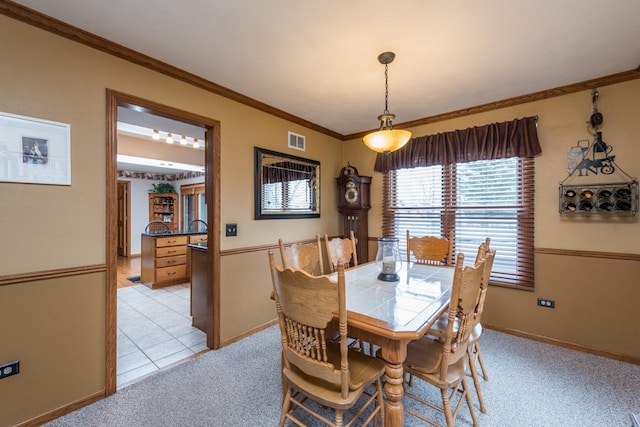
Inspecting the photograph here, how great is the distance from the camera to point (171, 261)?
15.7ft

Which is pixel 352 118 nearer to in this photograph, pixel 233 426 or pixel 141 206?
pixel 233 426

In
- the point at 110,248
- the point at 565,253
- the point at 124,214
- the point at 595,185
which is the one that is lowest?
the point at 565,253

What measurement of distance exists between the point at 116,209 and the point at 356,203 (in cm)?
281

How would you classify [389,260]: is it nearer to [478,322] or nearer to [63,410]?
[478,322]

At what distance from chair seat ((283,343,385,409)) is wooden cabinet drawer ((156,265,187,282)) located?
4004 mm

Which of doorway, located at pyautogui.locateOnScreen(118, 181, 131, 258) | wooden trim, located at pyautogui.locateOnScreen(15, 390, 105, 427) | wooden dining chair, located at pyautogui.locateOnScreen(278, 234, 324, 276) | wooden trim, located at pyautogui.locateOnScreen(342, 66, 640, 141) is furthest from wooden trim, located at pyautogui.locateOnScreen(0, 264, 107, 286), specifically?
doorway, located at pyautogui.locateOnScreen(118, 181, 131, 258)

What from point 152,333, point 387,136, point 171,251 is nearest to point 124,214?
point 171,251

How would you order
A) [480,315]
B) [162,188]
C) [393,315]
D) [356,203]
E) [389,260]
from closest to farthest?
[393,315]
[480,315]
[389,260]
[356,203]
[162,188]

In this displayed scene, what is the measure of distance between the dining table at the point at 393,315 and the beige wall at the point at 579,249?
59.3 inches

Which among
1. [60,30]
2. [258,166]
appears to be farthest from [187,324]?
[60,30]

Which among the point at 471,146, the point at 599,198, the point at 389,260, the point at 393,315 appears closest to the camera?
the point at 393,315

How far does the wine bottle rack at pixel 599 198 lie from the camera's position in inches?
93.0

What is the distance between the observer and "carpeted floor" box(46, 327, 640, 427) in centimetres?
172

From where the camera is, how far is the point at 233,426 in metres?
1.67
